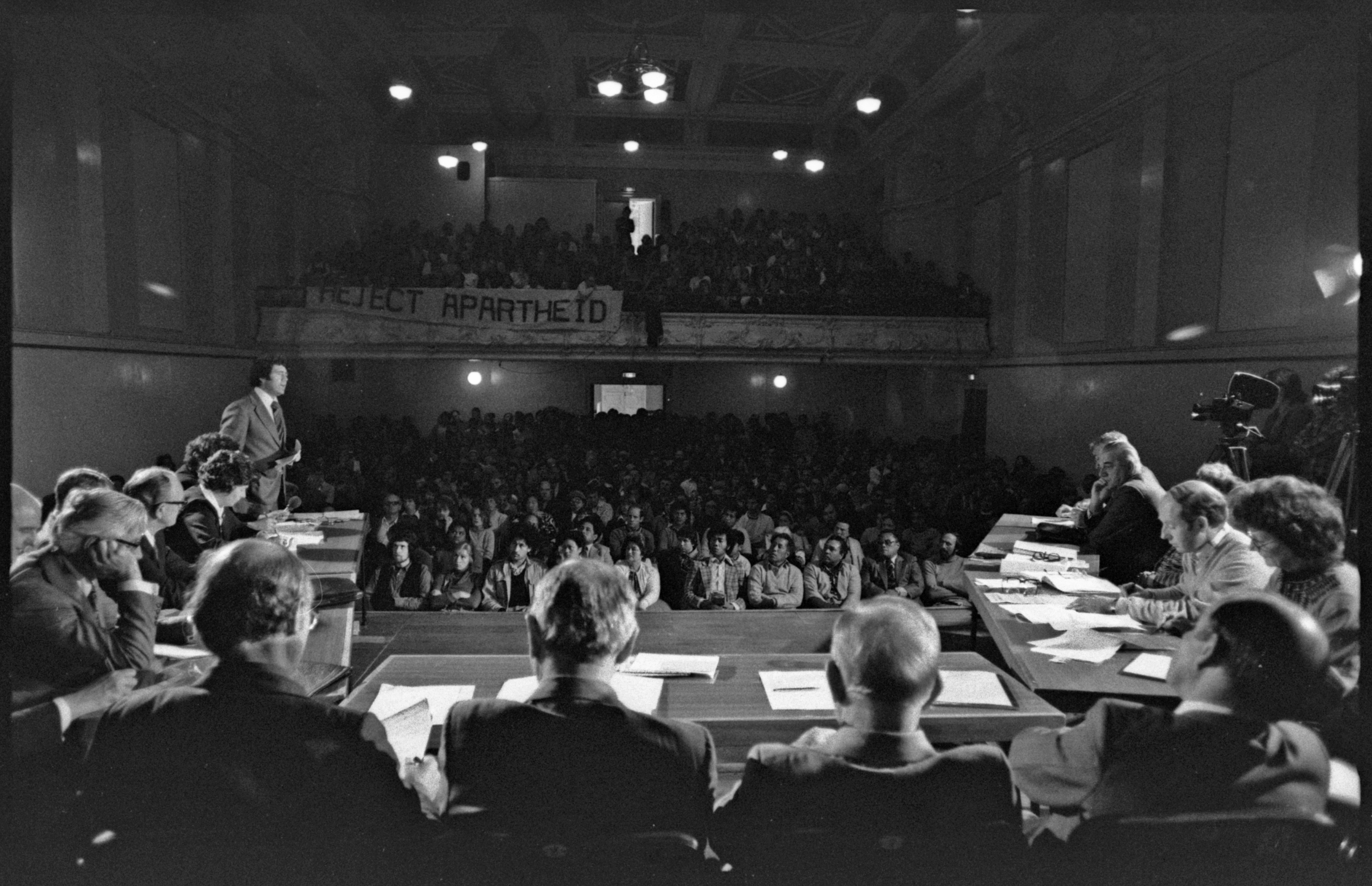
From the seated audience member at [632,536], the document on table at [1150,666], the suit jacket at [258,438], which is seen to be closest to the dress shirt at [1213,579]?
the document on table at [1150,666]

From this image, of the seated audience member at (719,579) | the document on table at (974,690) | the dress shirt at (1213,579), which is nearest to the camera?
the document on table at (974,690)

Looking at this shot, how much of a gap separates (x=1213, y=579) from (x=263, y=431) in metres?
3.40

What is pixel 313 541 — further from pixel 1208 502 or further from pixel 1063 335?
pixel 1063 335

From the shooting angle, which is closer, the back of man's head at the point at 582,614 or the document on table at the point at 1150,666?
the back of man's head at the point at 582,614

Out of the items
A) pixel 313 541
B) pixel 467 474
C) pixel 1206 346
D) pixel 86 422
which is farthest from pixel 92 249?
pixel 1206 346

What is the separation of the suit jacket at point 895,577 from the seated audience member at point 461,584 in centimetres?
221

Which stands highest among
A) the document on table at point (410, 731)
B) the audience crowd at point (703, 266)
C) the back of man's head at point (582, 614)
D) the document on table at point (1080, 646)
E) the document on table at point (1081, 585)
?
the audience crowd at point (703, 266)

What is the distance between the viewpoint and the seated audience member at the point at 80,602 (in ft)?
6.37

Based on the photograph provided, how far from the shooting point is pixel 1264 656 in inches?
66.1

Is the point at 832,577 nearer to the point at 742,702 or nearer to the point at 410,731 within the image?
the point at 742,702

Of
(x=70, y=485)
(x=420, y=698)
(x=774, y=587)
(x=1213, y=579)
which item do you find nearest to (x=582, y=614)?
(x=420, y=698)

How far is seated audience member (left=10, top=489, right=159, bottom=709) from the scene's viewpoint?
194 centimetres

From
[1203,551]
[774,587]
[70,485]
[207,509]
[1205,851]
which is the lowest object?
[774,587]

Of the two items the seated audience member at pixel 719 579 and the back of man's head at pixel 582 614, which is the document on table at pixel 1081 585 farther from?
the back of man's head at pixel 582 614
